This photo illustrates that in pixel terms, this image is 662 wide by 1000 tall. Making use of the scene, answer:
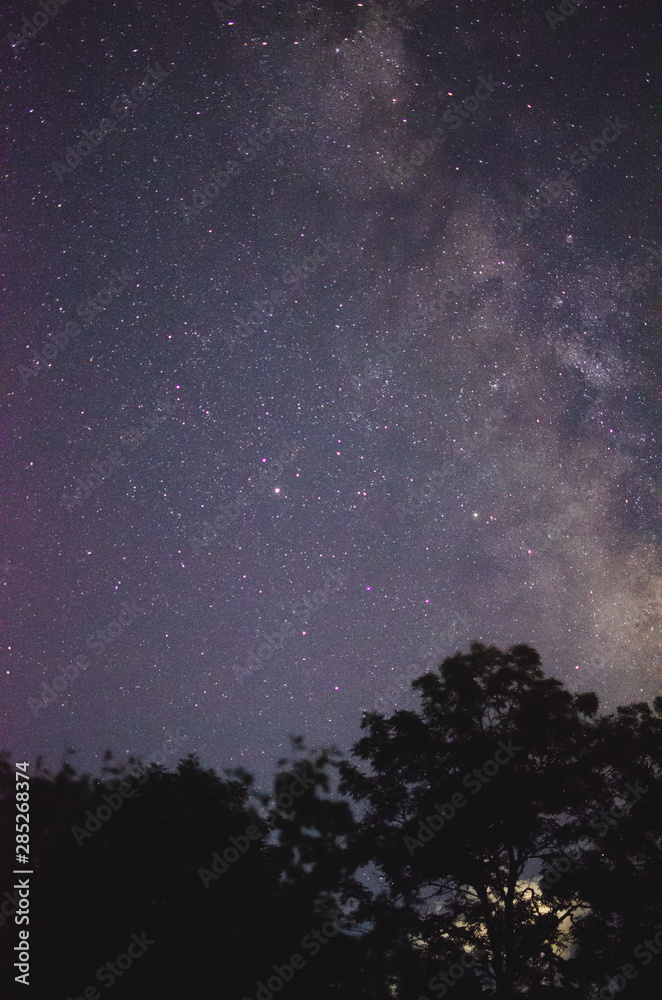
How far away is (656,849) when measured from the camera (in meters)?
11.3

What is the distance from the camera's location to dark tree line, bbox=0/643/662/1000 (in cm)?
923

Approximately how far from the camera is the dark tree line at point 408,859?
923 cm

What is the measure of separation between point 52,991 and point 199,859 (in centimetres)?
260

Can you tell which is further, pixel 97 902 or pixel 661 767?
pixel 661 767

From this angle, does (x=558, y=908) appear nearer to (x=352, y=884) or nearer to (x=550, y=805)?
(x=550, y=805)

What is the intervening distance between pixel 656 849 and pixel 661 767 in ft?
4.83

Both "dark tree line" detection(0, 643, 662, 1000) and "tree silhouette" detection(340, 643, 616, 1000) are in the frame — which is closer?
"dark tree line" detection(0, 643, 662, 1000)

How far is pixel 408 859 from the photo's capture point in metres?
11.9

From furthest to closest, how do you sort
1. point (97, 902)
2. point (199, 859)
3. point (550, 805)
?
1. point (550, 805)
2. point (199, 859)
3. point (97, 902)

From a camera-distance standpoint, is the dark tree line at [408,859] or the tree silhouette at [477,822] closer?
the dark tree line at [408,859]

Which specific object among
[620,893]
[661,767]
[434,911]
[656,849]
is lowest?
[434,911]

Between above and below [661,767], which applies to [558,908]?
below

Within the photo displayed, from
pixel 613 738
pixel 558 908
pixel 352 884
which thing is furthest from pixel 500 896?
pixel 613 738

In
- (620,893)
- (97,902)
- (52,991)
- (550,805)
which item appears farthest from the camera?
(550,805)
